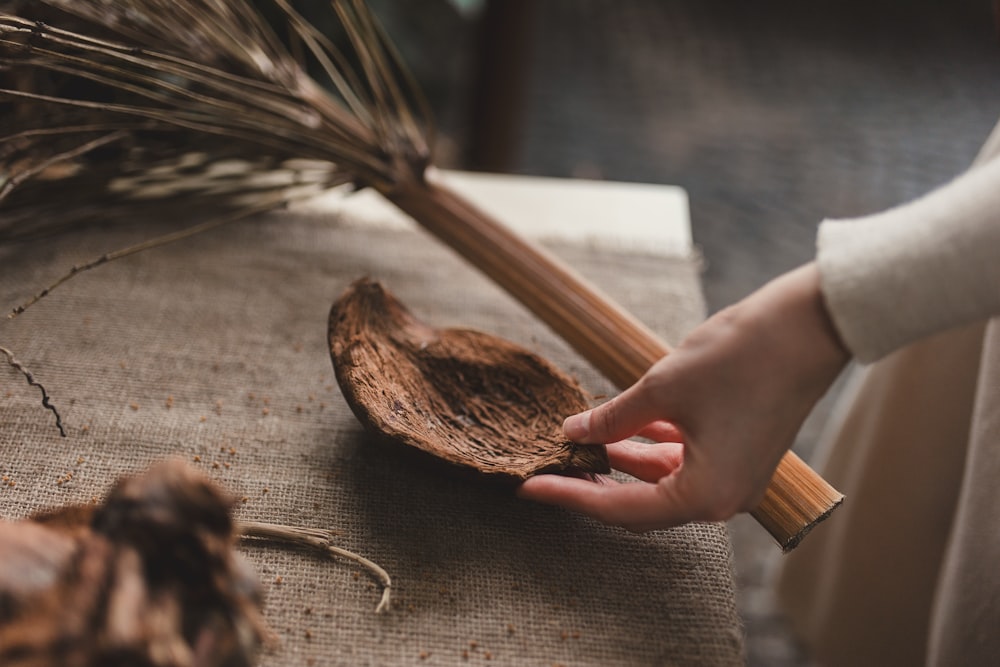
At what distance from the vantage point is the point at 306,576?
0.58 metres

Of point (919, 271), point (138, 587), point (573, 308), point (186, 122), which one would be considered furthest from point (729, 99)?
point (138, 587)

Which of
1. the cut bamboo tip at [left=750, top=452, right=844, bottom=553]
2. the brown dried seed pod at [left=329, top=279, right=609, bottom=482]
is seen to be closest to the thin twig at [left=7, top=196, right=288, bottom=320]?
the brown dried seed pod at [left=329, top=279, right=609, bottom=482]

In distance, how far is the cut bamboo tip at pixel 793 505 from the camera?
62 cm

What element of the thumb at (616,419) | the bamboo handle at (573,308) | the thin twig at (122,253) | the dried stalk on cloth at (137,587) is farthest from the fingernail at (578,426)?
the thin twig at (122,253)

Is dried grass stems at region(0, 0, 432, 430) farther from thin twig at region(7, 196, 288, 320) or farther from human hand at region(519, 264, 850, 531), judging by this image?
human hand at region(519, 264, 850, 531)

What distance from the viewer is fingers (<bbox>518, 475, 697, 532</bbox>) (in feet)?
1.80

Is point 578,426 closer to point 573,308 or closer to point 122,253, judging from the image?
point 573,308

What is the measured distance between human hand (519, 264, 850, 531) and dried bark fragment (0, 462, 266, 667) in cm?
26

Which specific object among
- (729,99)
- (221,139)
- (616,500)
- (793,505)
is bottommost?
(729,99)

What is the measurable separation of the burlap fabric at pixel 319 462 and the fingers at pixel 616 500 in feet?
0.15

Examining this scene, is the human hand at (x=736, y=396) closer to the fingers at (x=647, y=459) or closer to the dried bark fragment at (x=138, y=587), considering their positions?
the fingers at (x=647, y=459)

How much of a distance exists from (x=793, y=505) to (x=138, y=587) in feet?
1.49

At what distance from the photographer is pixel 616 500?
57cm

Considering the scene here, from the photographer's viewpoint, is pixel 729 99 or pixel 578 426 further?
pixel 729 99
